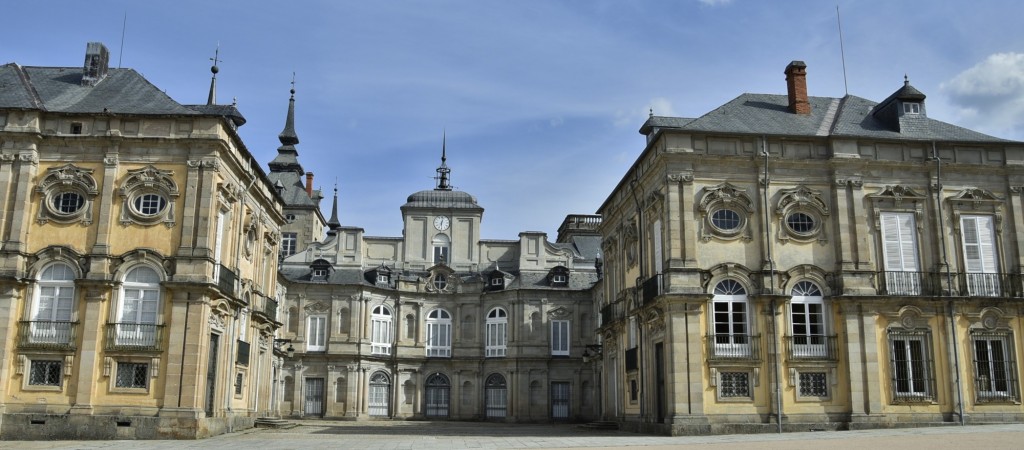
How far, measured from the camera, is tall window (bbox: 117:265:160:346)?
1001 inches

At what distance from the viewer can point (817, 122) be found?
2962 cm

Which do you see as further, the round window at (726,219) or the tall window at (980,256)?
the tall window at (980,256)

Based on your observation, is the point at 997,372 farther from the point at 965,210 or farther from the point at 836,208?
the point at 836,208

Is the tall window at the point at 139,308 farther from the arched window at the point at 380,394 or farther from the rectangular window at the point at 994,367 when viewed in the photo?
the rectangular window at the point at 994,367

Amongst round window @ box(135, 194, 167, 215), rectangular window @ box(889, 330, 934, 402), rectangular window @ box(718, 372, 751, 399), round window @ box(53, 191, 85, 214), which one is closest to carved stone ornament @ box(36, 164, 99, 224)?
round window @ box(53, 191, 85, 214)

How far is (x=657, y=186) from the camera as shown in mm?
28703

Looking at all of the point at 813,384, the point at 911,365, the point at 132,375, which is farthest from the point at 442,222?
the point at 911,365

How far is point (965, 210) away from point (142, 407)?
25882 mm

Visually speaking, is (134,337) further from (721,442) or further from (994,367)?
(994,367)

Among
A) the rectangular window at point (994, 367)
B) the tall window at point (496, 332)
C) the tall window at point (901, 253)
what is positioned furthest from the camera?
the tall window at point (496, 332)

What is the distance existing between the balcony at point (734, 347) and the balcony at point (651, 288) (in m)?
2.07

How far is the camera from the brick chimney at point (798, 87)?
3034cm

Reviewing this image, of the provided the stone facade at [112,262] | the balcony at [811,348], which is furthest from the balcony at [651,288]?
the stone facade at [112,262]

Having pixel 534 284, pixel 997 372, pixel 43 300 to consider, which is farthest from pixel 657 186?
pixel 534 284
